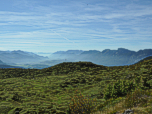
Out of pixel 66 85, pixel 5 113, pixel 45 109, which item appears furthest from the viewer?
pixel 66 85

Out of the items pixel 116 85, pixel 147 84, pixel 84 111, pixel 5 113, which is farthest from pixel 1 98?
pixel 147 84

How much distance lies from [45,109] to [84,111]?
751cm

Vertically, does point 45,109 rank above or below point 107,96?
below

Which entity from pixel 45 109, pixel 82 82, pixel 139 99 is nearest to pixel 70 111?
pixel 45 109

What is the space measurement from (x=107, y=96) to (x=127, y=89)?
297cm

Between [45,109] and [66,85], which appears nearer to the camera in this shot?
[45,109]

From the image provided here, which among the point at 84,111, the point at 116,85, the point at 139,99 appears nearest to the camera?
the point at 139,99

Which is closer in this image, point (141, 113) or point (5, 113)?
point (141, 113)

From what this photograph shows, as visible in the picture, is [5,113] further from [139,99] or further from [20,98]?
[139,99]

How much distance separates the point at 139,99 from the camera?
35.3 ft

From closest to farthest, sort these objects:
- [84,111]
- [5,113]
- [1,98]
A: [84,111] → [5,113] → [1,98]

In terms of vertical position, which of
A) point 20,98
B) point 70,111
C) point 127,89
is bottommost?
point 20,98

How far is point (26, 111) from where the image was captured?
52.7 ft

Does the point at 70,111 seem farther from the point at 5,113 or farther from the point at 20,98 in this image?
the point at 20,98
